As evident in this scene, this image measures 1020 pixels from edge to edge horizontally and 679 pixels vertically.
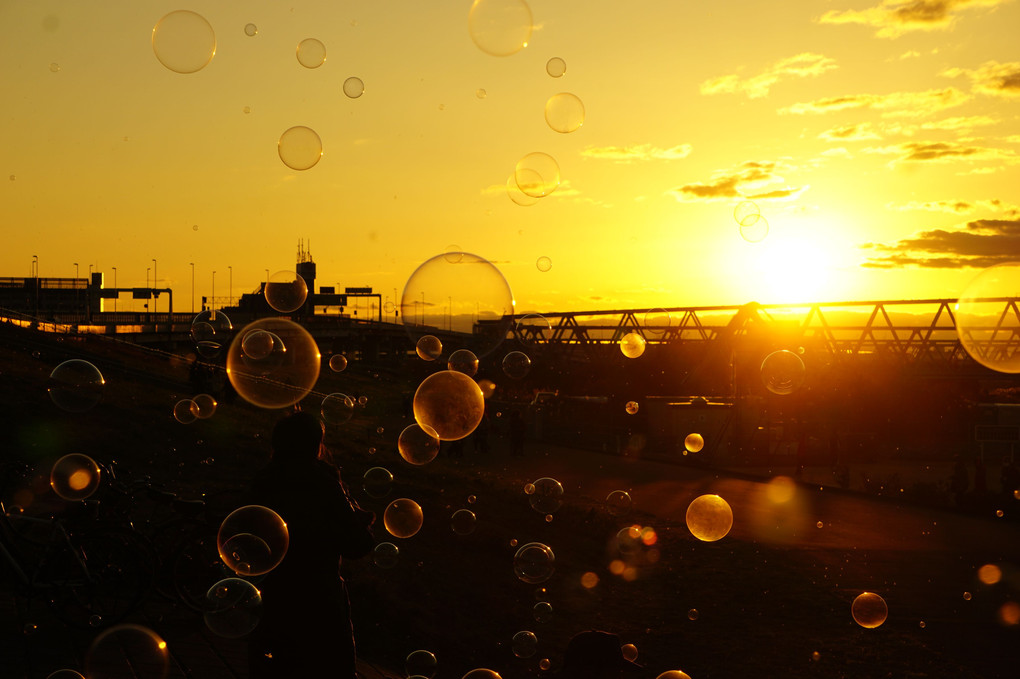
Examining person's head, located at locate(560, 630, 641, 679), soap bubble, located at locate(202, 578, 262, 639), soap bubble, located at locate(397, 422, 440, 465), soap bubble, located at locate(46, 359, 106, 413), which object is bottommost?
person's head, located at locate(560, 630, 641, 679)

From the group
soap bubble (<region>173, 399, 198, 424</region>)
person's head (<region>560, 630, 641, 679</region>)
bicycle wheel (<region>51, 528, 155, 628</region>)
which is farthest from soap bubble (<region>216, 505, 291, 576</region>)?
soap bubble (<region>173, 399, 198, 424</region>)

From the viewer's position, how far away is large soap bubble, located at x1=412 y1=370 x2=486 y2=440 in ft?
58.5

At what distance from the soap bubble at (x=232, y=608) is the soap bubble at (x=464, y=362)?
1104cm

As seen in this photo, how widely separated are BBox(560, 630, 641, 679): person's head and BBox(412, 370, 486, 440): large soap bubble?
9.53 meters

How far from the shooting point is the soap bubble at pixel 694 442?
1206 inches

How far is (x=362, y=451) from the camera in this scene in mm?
25500

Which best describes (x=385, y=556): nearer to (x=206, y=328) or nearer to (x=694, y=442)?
(x=206, y=328)

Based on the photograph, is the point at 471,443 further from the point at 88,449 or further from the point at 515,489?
the point at 88,449

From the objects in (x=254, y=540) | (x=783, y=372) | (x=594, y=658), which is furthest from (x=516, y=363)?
(x=254, y=540)

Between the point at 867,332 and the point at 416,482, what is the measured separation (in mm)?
36350

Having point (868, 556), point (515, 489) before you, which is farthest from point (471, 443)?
point (868, 556)

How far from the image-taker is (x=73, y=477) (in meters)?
8.62

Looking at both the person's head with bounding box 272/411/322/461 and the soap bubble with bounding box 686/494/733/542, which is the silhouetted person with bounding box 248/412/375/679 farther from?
the soap bubble with bounding box 686/494/733/542

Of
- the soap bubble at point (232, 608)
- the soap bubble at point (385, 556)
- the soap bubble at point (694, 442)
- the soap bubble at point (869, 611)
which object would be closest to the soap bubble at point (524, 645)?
the soap bubble at point (385, 556)
